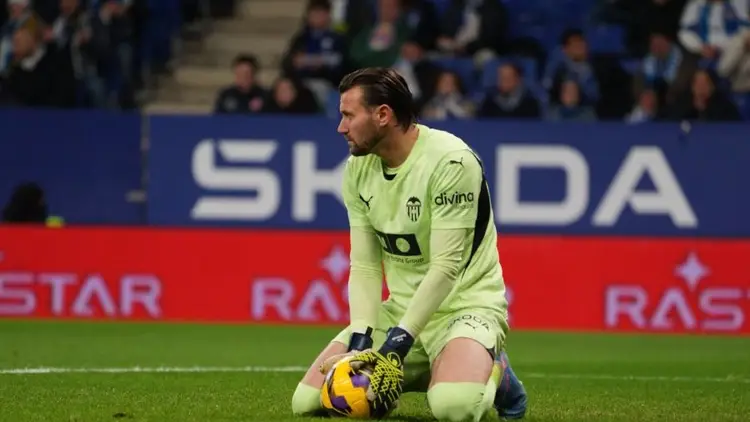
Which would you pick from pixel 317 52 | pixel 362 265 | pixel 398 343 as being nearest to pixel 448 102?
pixel 317 52

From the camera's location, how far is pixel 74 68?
60.6 feet

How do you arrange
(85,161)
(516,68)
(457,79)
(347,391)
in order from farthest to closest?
1. (516,68)
2. (457,79)
3. (85,161)
4. (347,391)

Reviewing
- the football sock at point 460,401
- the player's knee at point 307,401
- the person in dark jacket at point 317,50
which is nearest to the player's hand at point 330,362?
the player's knee at point 307,401

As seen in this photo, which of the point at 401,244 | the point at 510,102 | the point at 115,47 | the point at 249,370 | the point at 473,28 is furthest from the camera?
the point at 115,47

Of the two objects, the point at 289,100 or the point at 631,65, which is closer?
the point at 289,100

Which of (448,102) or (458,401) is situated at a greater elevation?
(458,401)

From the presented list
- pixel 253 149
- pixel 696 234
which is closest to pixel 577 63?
pixel 696 234

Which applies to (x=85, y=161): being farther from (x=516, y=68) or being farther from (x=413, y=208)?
(x=413, y=208)

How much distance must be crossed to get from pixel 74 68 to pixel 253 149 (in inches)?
142

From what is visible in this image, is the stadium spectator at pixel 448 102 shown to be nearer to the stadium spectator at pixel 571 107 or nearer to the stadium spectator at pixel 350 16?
the stadium spectator at pixel 571 107

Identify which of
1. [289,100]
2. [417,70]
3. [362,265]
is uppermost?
[362,265]

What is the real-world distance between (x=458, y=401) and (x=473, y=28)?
12.2 m

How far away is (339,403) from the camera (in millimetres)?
7316

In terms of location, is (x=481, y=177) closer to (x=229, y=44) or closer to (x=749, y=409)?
(x=749, y=409)
